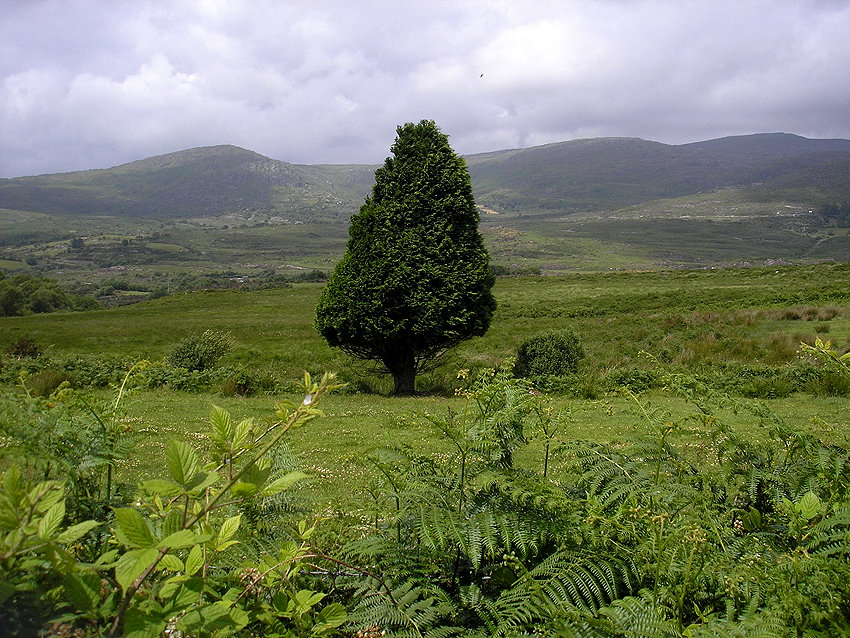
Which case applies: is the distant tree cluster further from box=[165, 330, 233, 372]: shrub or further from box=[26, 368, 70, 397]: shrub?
box=[26, 368, 70, 397]: shrub

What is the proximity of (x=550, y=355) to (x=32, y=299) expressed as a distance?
6297 cm

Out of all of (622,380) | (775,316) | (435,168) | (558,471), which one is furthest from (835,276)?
(558,471)

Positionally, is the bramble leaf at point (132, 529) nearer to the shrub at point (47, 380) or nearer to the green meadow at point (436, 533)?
the green meadow at point (436, 533)

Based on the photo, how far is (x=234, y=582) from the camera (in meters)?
1.89

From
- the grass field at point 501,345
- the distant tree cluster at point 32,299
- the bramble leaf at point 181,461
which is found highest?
the bramble leaf at point 181,461

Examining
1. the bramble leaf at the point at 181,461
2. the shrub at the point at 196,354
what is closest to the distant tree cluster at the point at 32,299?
the shrub at the point at 196,354

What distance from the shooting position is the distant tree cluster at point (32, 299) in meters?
51.9

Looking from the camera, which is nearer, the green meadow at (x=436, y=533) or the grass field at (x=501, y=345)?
the green meadow at (x=436, y=533)

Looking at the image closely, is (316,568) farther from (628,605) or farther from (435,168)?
(435,168)

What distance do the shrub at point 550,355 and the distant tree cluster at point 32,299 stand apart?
55.1 m

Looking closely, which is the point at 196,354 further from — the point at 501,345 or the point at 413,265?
the point at 501,345

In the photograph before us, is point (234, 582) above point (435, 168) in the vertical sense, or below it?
below

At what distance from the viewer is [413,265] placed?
45.1ft

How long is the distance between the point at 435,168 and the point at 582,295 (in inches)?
1327
